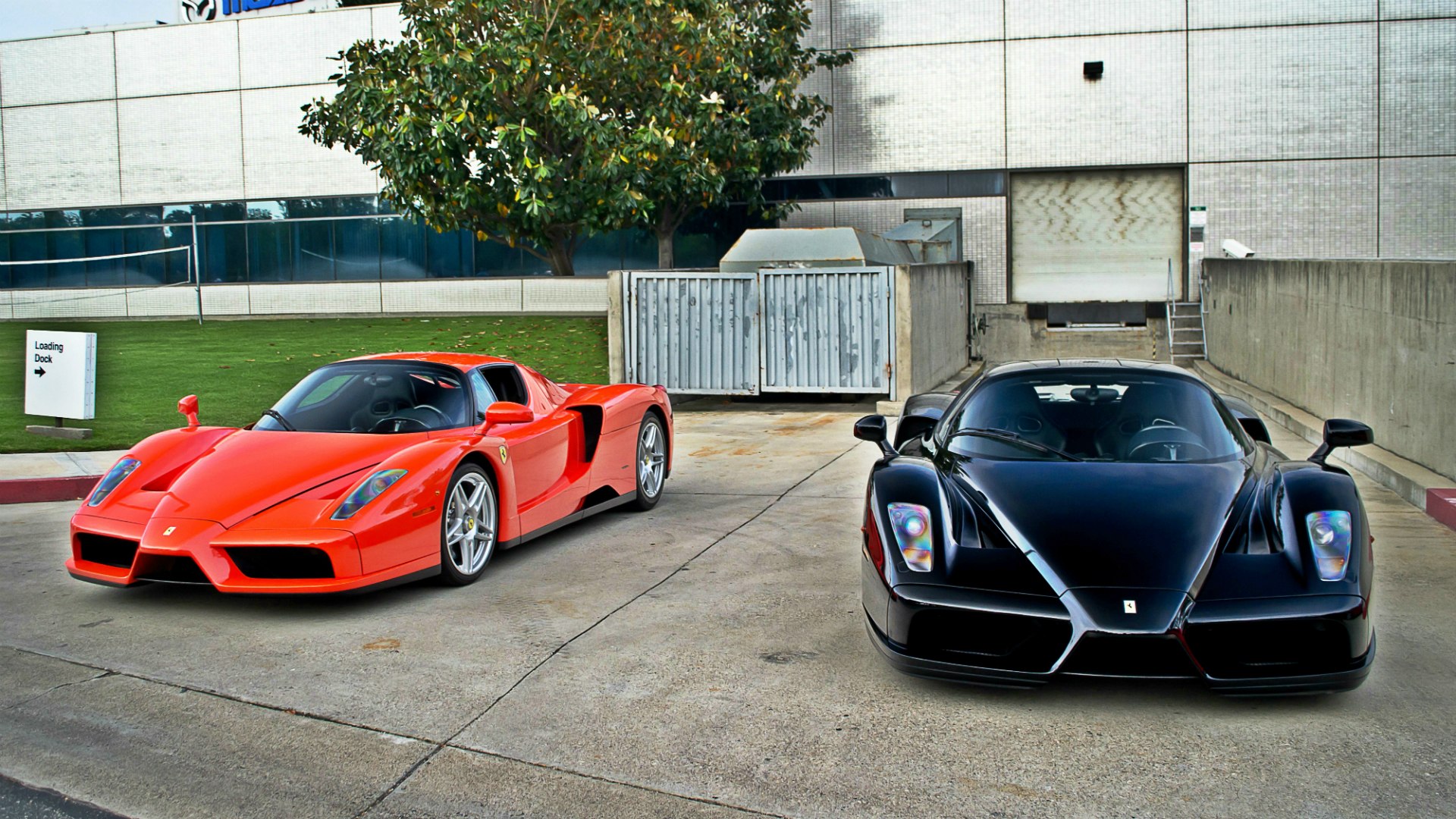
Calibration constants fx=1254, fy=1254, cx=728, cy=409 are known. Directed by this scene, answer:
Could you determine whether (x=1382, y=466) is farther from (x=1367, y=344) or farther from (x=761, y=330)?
(x=761, y=330)

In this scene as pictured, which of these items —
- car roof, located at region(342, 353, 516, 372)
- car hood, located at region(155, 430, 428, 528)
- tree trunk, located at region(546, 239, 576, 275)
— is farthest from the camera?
tree trunk, located at region(546, 239, 576, 275)

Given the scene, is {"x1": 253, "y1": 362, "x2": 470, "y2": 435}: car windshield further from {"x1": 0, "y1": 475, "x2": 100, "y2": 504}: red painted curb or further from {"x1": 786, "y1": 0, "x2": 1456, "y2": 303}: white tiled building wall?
{"x1": 786, "y1": 0, "x2": 1456, "y2": 303}: white tiled building wall

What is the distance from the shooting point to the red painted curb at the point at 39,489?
31.0 ft

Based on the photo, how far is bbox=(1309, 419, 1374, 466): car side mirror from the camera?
5523mm

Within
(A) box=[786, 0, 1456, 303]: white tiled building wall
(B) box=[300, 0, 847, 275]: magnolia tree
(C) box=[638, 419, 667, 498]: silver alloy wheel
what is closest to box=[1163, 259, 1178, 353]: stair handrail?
(A) box=[786, 0, 1456, 303]: white tiled building wall

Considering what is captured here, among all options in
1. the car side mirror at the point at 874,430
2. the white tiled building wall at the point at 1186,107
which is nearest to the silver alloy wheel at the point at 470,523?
the car side mirror at the point at 874,430

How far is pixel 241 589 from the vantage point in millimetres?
5738

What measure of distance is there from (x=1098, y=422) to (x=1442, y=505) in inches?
132

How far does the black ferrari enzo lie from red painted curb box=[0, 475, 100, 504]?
7.00 m

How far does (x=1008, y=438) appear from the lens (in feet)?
18.5

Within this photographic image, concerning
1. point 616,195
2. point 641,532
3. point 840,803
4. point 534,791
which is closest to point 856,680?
point 840,803

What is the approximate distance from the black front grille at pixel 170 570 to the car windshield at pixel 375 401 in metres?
1.25

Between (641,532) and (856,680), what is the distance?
130 inches

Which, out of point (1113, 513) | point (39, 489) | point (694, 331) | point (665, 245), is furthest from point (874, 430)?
point (665, 245)
